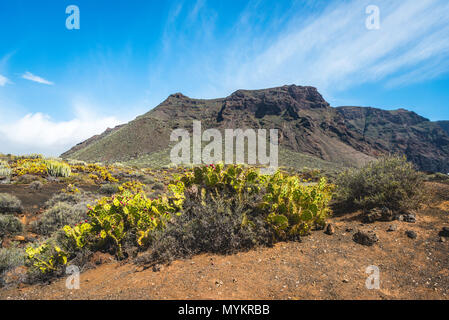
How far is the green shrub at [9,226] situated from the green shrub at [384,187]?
335 inches

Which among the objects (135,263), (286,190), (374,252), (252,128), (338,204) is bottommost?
(135,263)

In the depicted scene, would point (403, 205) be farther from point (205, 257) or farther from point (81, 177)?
point (81, 177)

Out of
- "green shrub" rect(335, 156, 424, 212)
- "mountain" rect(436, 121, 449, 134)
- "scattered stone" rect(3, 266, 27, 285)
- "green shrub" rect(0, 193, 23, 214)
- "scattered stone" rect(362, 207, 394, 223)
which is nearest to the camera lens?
"scattered stone" rect(3, 266, 27, 285)

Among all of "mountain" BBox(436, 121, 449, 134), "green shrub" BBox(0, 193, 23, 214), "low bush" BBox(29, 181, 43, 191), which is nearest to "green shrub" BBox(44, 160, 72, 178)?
"low bush" BBox(29, 181, 43, 191)

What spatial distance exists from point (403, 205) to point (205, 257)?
474 centimetres

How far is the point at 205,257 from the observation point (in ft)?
12.2

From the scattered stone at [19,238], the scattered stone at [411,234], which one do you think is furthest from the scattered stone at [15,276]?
the scattered stone at [411,234]

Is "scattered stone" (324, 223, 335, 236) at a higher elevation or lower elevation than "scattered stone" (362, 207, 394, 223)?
lower

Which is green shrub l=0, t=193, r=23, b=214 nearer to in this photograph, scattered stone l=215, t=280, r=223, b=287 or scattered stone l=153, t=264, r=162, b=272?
scattered stone l=153, t=264, r=162, b=272

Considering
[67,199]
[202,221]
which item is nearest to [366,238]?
[202,221]

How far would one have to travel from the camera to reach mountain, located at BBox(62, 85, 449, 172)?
57094 millimetres

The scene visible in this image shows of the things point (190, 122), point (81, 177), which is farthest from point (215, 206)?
point (190, 122)

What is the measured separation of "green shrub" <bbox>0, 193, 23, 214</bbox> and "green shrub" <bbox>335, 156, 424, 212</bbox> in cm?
Answer: 938
